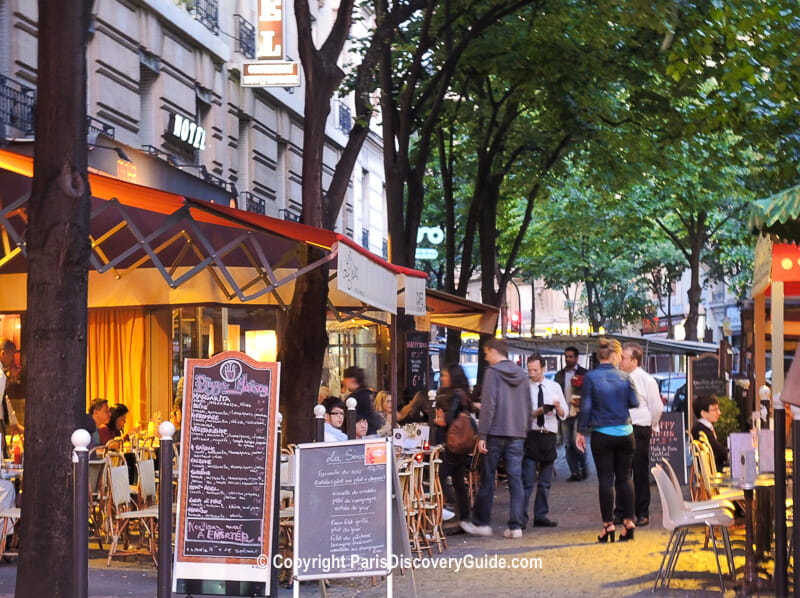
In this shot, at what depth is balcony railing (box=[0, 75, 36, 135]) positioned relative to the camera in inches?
635

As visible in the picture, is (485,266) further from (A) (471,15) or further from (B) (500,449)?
(B) (500,449)

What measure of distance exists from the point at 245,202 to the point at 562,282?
28.2 meters

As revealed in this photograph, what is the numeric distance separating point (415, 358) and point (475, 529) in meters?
6.58

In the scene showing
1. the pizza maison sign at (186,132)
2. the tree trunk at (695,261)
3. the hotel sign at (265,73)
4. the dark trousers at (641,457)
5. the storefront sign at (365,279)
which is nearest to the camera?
the storefront sign at (365,279)

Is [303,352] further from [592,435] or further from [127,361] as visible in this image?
[127,361]

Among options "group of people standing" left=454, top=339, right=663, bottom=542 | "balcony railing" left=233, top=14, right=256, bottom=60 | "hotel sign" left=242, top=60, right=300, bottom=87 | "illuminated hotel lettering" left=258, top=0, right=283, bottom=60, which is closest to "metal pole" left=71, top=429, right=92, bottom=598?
"group of people standing" left=454, top=339, right=663, bottom=542

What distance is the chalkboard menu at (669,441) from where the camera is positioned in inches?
599

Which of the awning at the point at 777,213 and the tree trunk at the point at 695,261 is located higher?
the tree trunk at the point at 695,261

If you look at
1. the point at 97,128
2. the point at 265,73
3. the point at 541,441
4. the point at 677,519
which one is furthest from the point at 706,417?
the point at 265,73

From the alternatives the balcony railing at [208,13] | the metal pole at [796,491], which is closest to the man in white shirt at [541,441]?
the metal pole at [796,491]

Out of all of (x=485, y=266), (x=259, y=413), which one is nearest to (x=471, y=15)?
(x=485, y=266)

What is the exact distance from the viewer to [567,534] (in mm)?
13148

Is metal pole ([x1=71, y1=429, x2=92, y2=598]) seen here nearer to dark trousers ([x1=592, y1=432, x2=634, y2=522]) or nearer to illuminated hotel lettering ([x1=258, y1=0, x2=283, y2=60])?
dark trousers ([x1=592, y1=432, x2=634, y2=522])

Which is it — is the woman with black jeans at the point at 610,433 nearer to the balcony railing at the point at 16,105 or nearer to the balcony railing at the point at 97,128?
the balcony railing at the point at 16,105
